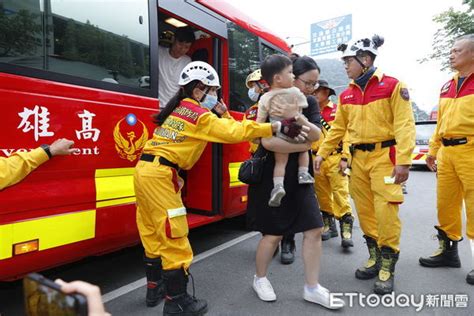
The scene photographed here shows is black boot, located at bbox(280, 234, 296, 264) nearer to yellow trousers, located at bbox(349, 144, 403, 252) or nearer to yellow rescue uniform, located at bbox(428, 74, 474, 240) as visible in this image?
yellow trousers, located at bbox(349, 144, 403, 252)

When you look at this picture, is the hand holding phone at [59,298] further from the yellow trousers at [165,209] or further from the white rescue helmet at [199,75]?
the white rescue helmet at [199,75]

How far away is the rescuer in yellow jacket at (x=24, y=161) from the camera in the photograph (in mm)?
1889

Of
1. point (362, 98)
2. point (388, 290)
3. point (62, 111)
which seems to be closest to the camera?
point (62, 111)

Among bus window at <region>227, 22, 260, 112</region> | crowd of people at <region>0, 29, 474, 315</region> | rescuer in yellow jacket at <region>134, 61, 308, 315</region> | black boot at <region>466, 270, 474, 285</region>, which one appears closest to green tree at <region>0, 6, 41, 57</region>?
crowd of people at <region>0, 29, 474, 315</region>

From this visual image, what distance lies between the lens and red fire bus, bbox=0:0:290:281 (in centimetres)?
198

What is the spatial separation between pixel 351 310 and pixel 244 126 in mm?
1537

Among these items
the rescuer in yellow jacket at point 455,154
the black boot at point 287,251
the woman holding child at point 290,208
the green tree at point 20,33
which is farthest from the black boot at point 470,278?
the green tree at point 20,33

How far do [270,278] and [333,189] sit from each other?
1.54 meters

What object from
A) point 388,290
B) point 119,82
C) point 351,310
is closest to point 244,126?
point 119,82

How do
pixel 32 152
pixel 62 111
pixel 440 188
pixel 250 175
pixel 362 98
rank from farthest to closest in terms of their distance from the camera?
pixel 440 188, pixel 362 98, pixel 250 175, pixel 62 111, pixel 32 152

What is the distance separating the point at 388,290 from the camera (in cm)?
272

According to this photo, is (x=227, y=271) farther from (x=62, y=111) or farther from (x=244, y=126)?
(x=62, y=111)

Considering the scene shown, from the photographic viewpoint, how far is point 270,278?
3.07 metres

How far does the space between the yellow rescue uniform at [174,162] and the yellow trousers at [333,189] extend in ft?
6.80
